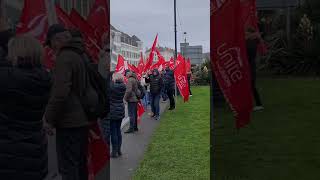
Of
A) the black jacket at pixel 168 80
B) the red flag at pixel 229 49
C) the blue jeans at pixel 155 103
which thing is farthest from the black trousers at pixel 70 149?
the black jacket at pixel 168 80

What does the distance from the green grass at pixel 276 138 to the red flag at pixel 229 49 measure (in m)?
0.92

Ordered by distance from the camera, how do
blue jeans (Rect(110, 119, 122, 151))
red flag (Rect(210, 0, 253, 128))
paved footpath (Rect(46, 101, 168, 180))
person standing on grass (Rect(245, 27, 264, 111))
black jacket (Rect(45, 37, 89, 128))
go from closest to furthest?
black jacket (Rect(45, 37, 89, 128)) → paved footpath (Rect(46, 101, 168, 180)) → red flag (Rect(210, 0, 253, 128)) → person standing on grass (Rect(245, 27, 264, 111)) → blue jeans (Rect(110, 119, 122, 151))

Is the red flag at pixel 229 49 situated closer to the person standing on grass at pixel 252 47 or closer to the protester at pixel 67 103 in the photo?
the person standing on grass at pixel 252 47

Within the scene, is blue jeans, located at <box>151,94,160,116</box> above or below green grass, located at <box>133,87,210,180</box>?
above

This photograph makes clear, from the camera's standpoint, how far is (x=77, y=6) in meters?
5.63

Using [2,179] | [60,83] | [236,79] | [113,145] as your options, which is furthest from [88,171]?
[113,145]

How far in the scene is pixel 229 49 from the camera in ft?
19.2

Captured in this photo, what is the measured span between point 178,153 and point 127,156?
107cm

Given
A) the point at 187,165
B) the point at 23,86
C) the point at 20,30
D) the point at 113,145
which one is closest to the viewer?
the point at 23,86

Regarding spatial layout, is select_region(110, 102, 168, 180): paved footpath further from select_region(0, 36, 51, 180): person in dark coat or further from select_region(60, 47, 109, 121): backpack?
select_region(0, 36, 51, 180): person in dark coat

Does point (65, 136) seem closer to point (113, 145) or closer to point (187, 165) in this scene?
point (187, 165)

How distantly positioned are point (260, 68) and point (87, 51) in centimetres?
232

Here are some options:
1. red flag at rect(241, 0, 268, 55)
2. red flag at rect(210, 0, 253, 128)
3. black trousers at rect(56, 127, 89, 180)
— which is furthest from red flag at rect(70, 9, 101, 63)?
red flag at rect(241, 0, 268, 55)

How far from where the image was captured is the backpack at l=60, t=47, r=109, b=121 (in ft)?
16.1
